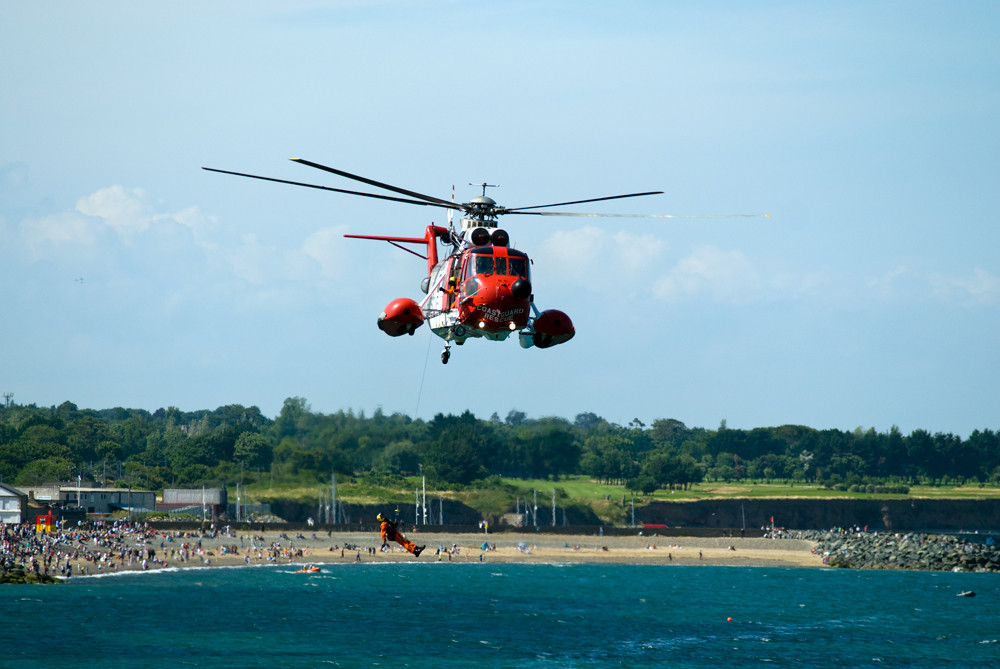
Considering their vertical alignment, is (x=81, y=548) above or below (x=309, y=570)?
above

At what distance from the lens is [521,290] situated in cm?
3506

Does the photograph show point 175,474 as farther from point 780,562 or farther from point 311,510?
point 780,562

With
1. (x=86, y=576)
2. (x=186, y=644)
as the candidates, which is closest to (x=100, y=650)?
(x=186, y=644)

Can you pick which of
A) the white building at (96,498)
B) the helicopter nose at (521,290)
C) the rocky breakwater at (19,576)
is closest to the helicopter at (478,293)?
the helicopter nose at (521,290)

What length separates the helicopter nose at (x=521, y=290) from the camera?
35.0 meters

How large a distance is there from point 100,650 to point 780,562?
89.0m

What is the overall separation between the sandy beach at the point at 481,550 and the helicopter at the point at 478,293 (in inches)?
3416

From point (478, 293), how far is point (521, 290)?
1.33m

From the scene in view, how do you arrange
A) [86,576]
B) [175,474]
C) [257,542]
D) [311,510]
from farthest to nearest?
1. [175,474]
2. [311,510]
3. [257,542]
4. [86,576]

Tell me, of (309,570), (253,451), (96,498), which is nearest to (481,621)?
(309,570)

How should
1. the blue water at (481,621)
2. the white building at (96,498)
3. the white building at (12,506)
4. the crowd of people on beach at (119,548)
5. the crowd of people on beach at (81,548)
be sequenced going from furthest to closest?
the white building at (96,498), the white building at (12,506), the crowd of people on beach at (119,548), the crowd of people on beach at (81,548), the blue water at (481,621)

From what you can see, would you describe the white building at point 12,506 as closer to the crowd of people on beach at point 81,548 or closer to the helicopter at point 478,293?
the crowd of people on beach at point 81,548

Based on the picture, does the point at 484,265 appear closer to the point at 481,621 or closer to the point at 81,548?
the point at 481,621

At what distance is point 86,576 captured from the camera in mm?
110750
